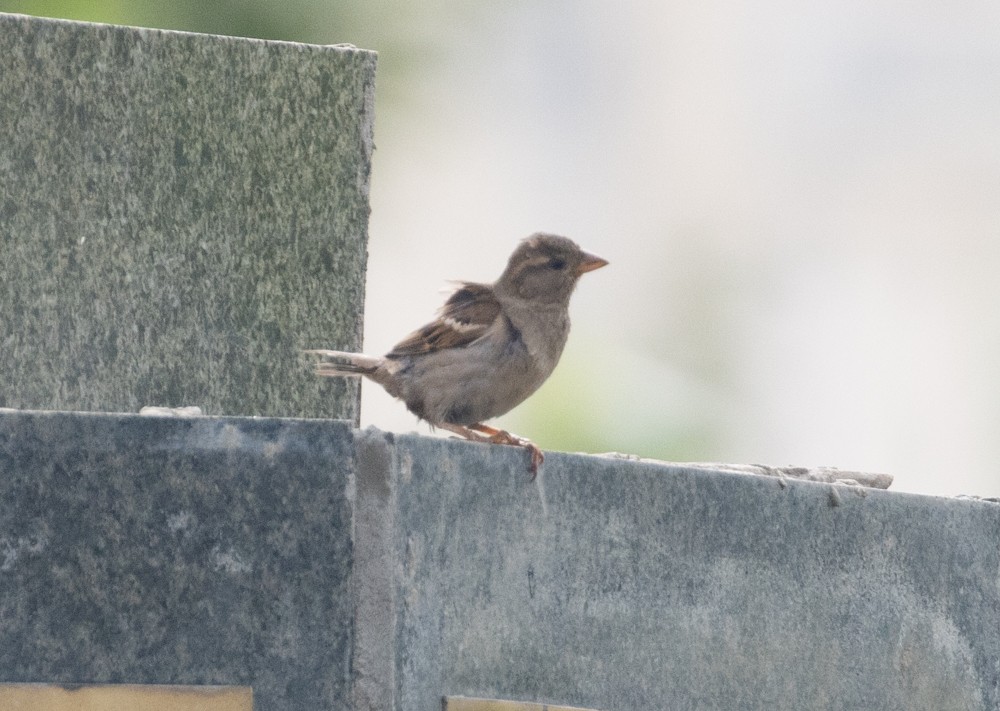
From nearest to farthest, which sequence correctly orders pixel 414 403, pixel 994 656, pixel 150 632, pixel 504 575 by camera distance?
pixel 150 632 → pixel 504 575 → pixel 994 656 → pixel 414 403

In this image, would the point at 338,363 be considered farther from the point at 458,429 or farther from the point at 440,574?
the point at 440,574

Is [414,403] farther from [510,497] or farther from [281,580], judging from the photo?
[281,580]

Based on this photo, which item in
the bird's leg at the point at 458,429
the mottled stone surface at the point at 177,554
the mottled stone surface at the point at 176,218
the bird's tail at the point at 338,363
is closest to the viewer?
the mottled stone surface at the point at 177,554

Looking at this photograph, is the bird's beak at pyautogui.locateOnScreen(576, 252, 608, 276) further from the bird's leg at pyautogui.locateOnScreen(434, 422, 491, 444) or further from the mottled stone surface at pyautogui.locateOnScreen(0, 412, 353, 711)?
the mottled stone surface at pyautogui.locateOnScreen(0, 412, 353, 711)

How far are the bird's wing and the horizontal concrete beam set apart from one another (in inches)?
58.6

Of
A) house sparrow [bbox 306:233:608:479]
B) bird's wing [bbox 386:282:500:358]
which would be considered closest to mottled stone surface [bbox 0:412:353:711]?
house sparrow [bbox 306:233:608:479]

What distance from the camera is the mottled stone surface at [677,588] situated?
3322mm

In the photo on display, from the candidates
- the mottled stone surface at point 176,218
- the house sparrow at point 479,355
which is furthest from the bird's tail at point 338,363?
the house sparrow at point 479,355

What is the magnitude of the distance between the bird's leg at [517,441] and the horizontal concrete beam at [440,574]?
0.03 m

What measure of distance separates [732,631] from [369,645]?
1.14 metres

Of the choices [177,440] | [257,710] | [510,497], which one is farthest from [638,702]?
[177,440]

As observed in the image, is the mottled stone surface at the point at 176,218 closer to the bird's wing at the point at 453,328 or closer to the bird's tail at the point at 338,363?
the bird's tail at the point at 338,363

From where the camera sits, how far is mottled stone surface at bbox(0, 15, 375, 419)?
4.13m

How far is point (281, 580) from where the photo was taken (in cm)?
307
